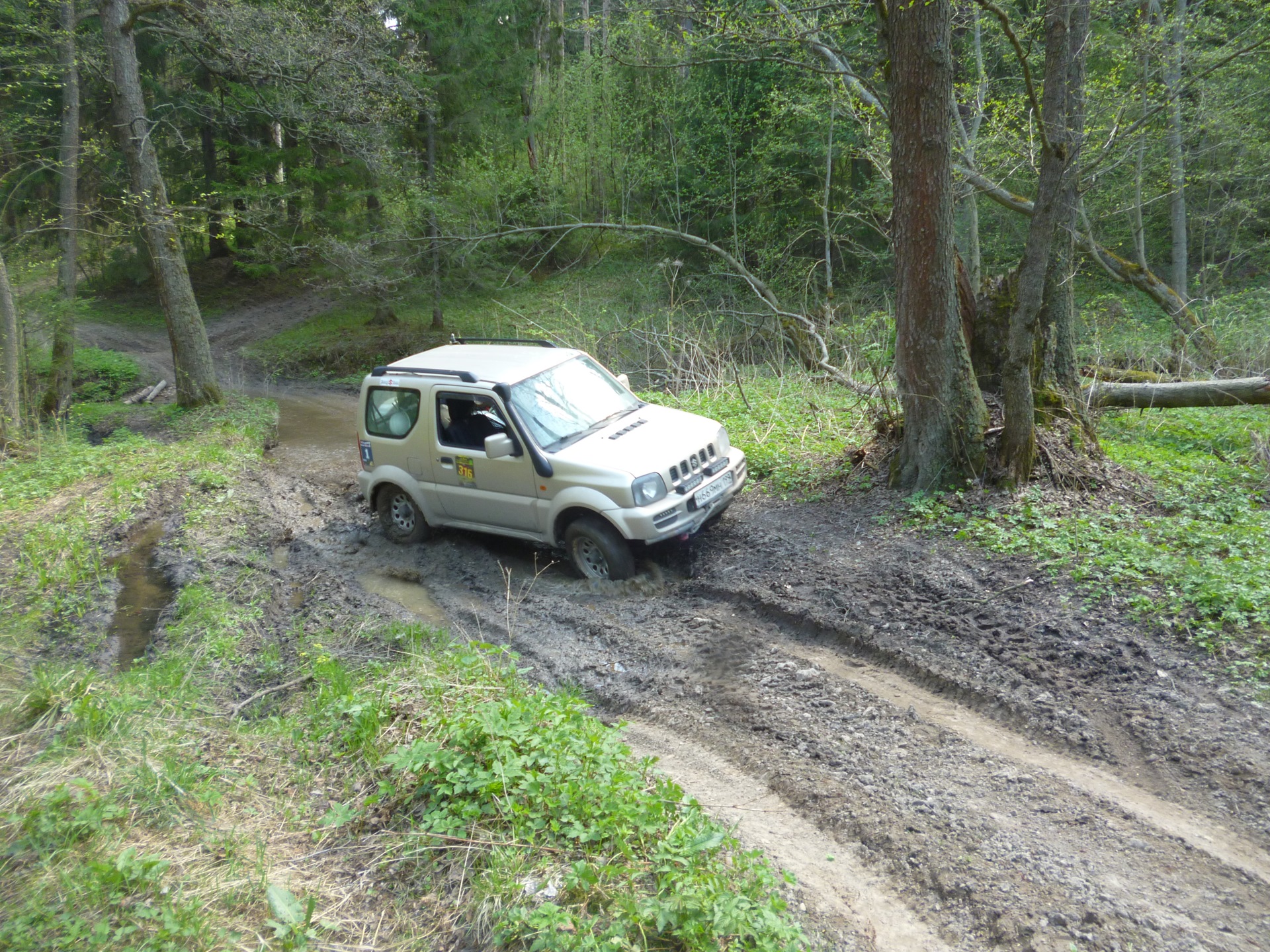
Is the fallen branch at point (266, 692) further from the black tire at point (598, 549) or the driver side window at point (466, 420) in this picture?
the driver side window at point (466, 420)

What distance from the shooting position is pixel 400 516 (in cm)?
898

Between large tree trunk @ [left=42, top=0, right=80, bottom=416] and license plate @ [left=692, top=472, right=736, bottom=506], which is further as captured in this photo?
large tree trunk @ [left=42, top=0, right=80, bottom=416]

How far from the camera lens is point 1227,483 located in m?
7.27

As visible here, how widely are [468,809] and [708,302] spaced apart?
19.1 m

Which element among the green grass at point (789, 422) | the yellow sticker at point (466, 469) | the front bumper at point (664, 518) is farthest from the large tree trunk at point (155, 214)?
the front bumper at point (664, 518)

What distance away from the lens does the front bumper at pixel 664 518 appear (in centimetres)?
682

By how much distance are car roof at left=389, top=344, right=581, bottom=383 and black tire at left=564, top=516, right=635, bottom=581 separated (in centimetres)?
161

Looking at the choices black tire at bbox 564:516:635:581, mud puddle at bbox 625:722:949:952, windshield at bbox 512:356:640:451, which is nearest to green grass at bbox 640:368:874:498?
windshield at bbox 512:356:640:451

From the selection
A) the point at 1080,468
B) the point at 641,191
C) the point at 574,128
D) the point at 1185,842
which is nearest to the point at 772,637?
the point at 1185,842

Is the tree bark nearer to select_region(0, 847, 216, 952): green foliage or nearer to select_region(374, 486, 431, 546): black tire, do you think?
select_region(374, 486, 431, 546): black tire

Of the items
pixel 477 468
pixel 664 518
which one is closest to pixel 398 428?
pixel 477 468

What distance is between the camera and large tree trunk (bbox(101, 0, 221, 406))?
46.6 feet

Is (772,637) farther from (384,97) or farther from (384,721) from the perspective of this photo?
(384,97)

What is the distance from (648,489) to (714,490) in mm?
815
